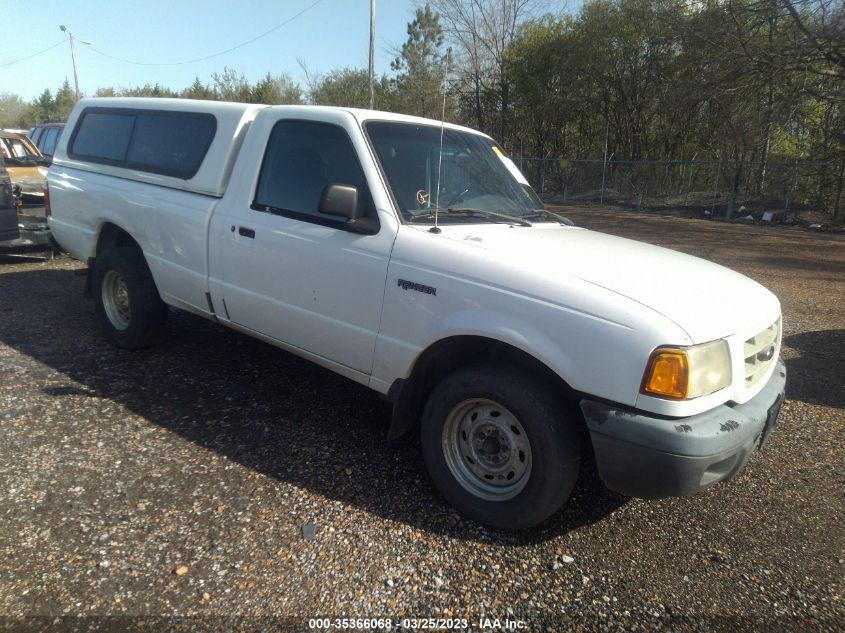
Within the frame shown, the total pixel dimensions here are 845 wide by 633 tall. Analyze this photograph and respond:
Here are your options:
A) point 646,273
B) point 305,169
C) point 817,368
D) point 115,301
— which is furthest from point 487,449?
point 817,368

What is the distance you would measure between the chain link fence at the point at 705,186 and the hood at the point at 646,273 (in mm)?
16282

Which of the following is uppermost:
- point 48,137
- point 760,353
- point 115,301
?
point 48,137

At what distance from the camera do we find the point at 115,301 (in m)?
5.18

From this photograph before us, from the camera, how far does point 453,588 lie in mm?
2594

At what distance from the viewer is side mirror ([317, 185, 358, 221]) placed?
3.22m

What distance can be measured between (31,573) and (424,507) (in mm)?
1764

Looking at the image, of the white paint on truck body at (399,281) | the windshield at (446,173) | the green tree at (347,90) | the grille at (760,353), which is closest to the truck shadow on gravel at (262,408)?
the white paint on truck body at (399,281)

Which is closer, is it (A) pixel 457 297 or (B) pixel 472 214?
(A) pixel 457 297

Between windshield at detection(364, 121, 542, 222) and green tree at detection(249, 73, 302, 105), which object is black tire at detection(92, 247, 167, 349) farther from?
green tree at detection(249, 73, 302, 105)

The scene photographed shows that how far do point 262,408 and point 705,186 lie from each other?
65.1 ft

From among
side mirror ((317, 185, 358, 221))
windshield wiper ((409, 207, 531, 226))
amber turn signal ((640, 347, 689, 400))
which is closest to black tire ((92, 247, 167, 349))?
side mirror ((317, 185, 358, 221))

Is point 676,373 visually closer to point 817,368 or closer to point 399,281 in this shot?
point 399,281

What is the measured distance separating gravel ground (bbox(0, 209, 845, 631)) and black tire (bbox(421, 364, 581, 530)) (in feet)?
0.54

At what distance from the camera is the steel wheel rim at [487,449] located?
2914mm
